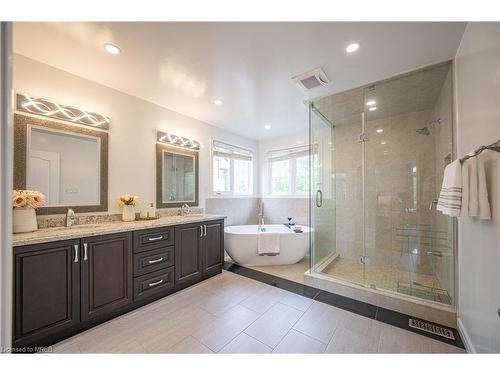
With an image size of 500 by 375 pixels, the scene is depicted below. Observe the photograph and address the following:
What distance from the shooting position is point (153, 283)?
2166 mm

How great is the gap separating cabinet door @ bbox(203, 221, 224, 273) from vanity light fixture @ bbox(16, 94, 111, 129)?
1.82m

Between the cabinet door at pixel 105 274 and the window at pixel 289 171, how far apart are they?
10.6ft

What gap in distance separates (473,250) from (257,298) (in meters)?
1.94

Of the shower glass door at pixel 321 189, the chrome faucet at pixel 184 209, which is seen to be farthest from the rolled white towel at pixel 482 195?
the chrome faucet at pixel 184 209

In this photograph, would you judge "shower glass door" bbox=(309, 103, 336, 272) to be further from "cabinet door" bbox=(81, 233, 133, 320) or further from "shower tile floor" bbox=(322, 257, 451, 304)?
"cabinet door" bbox=(81, 233, 133, 320)

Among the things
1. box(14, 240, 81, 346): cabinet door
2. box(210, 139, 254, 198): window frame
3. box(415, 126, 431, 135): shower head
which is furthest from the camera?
box(210, 139, 254, 198): window frame

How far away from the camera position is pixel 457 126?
1769 millimetres

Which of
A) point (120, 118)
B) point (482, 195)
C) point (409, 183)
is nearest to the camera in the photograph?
point (482, 195)

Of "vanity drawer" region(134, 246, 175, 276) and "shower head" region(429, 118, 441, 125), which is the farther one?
"shower head" region(429, 118, 441, 125)

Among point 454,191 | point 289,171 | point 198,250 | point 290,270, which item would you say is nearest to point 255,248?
point 290,270

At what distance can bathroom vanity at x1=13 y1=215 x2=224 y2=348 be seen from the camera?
144 cm

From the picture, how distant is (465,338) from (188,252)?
8.86 ft

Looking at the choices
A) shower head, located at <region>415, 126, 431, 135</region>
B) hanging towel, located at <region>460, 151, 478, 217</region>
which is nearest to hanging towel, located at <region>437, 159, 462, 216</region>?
hanging towel, located at <region>460, 151, 478, 217</region>

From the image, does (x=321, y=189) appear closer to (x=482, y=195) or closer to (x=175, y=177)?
(x=482, y=195)
